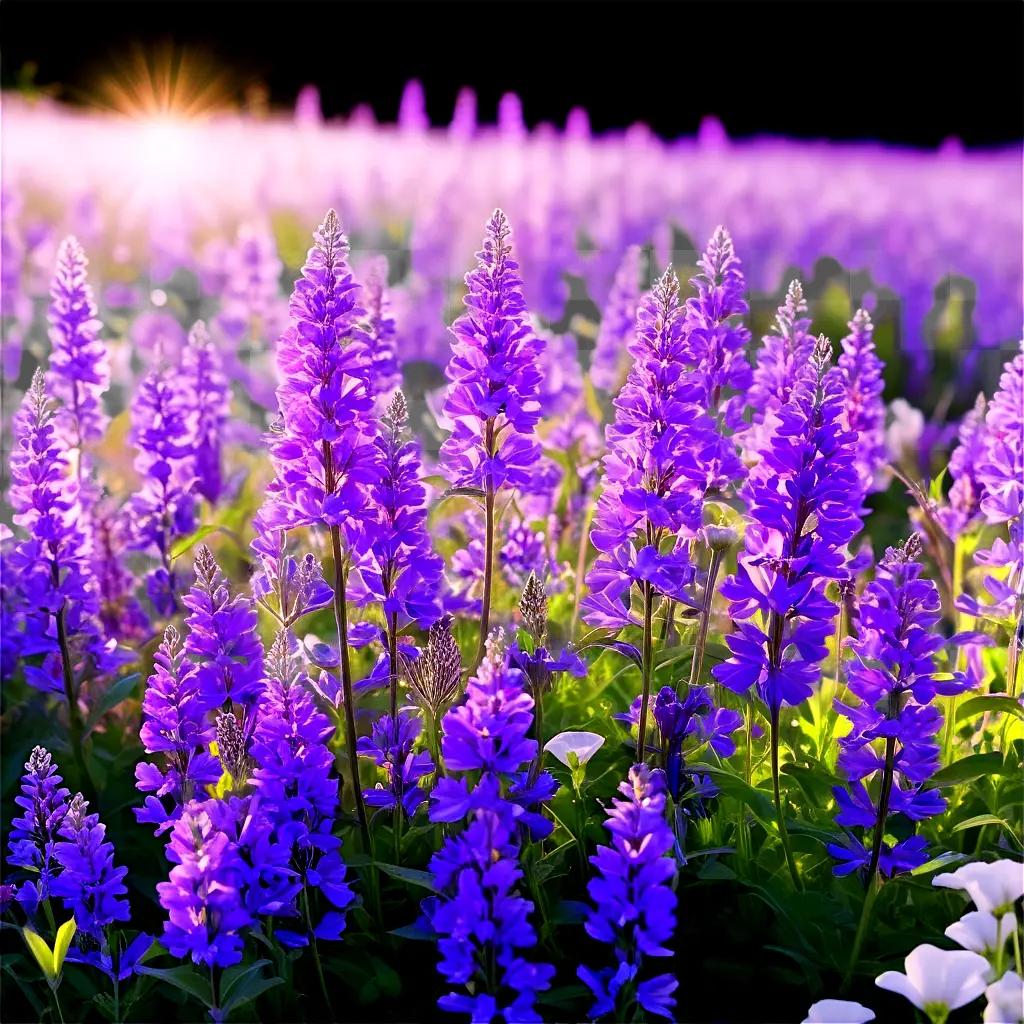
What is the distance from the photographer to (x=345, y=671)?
104 inches

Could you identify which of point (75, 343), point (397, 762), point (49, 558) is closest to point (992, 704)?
point (397, 762)

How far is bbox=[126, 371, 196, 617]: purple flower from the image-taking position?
3.60 m

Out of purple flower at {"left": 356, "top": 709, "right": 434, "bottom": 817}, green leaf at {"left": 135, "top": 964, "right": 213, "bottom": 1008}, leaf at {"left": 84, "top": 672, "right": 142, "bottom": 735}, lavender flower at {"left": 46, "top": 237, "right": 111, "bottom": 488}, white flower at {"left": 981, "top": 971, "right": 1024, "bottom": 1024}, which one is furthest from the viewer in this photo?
lavender flower at {"left": 46, "top": 237, "right": 111, "bottom": 488}

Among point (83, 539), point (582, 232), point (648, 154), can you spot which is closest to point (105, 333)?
point (582, 232)

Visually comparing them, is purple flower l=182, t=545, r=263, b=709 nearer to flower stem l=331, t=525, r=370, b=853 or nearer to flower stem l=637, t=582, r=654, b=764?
flower stem l=331, t=525, r=370, b=853

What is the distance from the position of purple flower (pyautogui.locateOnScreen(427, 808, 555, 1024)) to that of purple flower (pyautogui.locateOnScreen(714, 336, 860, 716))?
58 cm

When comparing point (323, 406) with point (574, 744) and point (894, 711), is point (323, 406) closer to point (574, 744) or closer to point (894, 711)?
point (574, 744)

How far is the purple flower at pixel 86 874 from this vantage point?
2504mm

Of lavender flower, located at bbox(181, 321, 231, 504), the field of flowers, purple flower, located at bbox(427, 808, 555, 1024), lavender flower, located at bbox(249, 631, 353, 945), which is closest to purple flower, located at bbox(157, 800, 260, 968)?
the field of flowers

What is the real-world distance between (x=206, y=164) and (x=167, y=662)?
11.6 meters

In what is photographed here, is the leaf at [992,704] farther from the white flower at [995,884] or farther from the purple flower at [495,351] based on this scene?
the purple flower at [495,351]

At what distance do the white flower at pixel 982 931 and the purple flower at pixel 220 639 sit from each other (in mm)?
1368

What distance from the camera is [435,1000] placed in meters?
→ 2.76

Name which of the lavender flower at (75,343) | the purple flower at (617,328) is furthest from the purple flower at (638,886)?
the purple flower at (617,328)
